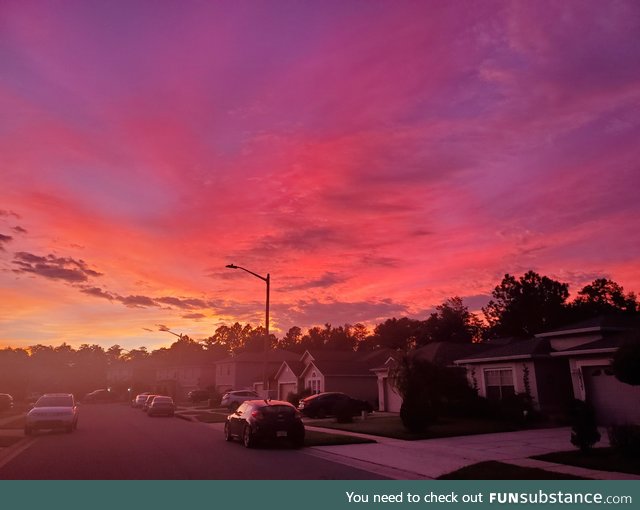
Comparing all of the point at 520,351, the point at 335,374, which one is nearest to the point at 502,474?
the point at 520,351

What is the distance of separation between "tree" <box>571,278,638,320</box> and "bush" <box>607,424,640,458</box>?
6551cm

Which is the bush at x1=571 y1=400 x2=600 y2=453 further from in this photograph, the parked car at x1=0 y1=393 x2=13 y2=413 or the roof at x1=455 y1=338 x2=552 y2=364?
the parked car at x1=0 y1=393 x2=13 y2=413

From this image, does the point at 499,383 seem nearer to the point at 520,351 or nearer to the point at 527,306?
the point at 520,351

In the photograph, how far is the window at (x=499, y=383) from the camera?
27497mm

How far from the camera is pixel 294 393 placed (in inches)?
2004

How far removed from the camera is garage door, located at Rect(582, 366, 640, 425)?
69.0ft

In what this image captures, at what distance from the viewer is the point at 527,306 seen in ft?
261

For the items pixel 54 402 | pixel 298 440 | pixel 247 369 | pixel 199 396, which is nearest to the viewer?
pixel 298 440

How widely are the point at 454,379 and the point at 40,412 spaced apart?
21.8m

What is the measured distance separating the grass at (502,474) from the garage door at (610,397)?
11294 mm

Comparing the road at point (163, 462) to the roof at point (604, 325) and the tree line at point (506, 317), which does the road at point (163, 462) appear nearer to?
the roof at point (604, 325)

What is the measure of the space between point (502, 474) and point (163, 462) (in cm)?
839

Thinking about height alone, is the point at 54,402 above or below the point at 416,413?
above

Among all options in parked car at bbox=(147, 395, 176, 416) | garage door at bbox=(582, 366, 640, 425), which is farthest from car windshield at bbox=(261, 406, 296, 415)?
parked car at bbox=(147, 395, 176, 416)
